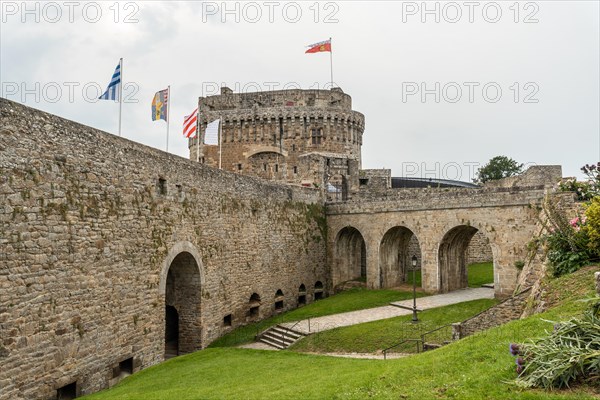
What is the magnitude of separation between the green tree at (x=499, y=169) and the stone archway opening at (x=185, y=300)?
49.1m

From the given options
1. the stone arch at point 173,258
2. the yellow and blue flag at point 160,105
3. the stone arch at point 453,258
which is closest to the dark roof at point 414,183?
the stone arch at point 453,258

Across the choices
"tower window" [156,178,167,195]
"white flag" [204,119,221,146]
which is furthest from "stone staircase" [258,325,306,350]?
"white flag" [204,119,221,146]

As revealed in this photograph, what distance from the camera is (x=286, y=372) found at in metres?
13.2

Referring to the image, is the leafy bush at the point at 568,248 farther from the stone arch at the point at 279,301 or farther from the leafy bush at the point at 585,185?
the stone arch at the point at 279,301

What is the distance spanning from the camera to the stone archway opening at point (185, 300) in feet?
61.6

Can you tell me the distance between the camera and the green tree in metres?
59.9

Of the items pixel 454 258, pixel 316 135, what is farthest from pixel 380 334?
pixel 316 135

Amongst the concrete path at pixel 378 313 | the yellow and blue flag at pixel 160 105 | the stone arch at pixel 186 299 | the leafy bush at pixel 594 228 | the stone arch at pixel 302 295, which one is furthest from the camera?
the stone arch at pixel 302 295

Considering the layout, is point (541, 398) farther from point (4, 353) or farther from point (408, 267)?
point (408, 267)

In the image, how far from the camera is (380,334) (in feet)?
61.0

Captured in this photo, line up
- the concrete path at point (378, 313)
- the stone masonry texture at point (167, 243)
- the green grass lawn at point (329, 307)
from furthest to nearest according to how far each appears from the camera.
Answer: the concrete path at point (378, 313) < the green grass lawn at point (329, 307) < the stone masonry texture at point (167, 243)

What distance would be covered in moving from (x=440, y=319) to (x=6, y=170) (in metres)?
→ 16.5

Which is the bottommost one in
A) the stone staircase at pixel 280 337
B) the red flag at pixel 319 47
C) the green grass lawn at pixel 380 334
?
the stone staircase at pixel 280 337

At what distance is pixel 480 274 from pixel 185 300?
21311mm
